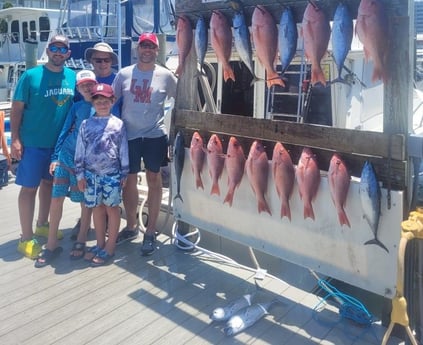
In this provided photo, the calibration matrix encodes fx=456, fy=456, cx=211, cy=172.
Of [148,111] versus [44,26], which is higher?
[44,26]

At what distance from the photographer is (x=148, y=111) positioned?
352cm

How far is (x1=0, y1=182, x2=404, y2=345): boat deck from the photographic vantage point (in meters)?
2.57

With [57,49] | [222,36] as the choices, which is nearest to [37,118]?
[57,49]

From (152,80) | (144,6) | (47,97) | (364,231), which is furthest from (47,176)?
(144,6)

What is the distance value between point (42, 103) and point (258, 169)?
184cm

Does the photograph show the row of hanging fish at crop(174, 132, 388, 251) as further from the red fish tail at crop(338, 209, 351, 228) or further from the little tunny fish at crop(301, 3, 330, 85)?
the little tunny fish at crop(301, 3, 330, 85)

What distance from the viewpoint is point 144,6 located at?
958 centimetres

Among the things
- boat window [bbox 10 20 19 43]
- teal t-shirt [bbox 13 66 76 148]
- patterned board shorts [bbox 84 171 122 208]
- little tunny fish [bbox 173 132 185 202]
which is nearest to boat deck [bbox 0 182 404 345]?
patterned board shorts [bbox 84 171 122 208]

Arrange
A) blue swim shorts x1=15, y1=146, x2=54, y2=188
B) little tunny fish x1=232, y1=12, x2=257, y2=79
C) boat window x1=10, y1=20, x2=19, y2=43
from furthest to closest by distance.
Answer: boat window x1=10, y1=20, x2=19, y2=43 < blue swim shorts x1=15, y1=146, x2=54, y2=188 < little tunny fish x1=232, y1=12, x2=257, y2=79

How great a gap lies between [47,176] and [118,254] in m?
0.87

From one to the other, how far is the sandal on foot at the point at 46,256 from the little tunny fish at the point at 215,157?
4.74 feet

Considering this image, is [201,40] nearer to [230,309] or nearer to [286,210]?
[286,210]

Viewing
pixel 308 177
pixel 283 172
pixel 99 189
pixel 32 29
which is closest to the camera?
pixel 308 177

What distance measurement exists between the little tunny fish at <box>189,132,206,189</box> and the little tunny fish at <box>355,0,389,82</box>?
4.28 ft
